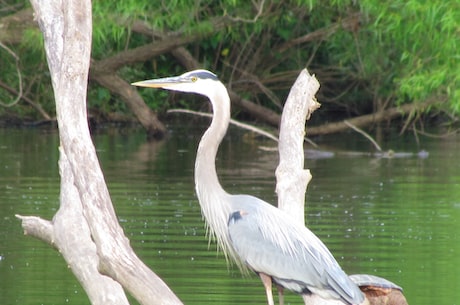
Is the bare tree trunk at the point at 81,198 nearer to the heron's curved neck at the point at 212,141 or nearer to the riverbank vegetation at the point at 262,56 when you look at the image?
the heron's curved neck at the point at 212,141

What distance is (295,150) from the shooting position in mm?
6273

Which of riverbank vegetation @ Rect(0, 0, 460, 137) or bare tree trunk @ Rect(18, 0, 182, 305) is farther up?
riverbank vegetation @ Rect(0, 0, 460, 137)

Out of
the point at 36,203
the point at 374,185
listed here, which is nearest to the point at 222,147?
the point at 374,185

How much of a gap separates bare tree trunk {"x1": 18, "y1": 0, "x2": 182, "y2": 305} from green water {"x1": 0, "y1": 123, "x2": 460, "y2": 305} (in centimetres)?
202

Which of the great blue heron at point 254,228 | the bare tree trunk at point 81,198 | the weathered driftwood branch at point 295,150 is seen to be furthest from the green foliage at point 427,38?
the bare tree trunk at point 81,198

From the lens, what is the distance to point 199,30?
19594 mm

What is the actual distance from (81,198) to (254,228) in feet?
3.33

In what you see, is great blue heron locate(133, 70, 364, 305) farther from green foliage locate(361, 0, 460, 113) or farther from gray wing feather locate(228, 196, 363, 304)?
green foliage locate(361, 0, 460, 113)

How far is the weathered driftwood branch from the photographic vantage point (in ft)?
20.6

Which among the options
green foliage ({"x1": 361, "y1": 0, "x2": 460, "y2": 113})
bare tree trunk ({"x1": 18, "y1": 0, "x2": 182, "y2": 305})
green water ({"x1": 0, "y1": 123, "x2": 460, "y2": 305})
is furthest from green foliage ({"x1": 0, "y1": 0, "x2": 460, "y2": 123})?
bare tree trunk ({"x1": 18, "y1": 0, "x2": 182, "y2": 305})

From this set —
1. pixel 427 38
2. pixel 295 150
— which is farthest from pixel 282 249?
pixel 427 38

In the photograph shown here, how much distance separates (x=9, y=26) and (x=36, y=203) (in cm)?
728

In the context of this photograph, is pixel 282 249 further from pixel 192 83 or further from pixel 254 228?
pixel 192 83

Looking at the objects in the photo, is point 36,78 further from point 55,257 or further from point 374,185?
point 55,257
